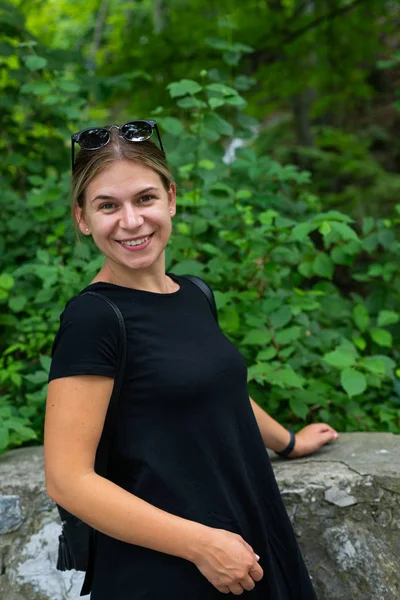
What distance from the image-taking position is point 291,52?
6.33 meters

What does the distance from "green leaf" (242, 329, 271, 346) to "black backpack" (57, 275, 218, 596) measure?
118 cm

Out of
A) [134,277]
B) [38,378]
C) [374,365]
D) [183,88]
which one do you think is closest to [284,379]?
[374,365]

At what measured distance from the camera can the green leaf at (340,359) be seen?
2.97 meters

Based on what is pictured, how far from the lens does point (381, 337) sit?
3.51 m

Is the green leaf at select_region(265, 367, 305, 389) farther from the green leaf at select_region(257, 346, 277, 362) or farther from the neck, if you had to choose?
the neck

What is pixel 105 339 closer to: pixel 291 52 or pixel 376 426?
pixel 376 426

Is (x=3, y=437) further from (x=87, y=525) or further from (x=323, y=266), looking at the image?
(x=323, y=266)

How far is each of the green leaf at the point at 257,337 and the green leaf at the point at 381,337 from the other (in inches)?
24.4

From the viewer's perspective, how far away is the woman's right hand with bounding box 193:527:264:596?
4.93ft

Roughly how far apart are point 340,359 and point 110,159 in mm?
1656

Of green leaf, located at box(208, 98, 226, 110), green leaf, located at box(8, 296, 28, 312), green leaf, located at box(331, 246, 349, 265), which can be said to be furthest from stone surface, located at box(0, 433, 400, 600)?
green leaf, located at box(208, 98, 226, 110)

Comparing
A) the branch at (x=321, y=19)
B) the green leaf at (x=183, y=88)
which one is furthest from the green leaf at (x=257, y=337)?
the branch at (x=321, y=19)

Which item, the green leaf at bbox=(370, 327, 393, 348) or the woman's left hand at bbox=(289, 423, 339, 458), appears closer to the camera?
the woman's left hand at bbox=(289, 423, 339, 458)

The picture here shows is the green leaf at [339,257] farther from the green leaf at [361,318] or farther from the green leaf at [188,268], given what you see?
the green leaf at [188,268]
